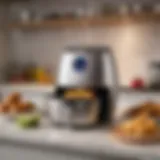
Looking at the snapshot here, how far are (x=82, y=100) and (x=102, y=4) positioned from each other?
2.20 meters

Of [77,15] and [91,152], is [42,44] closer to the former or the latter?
[77,15]

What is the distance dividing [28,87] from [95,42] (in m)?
0.67

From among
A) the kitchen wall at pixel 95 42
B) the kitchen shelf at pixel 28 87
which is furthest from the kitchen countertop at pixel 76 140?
the kitchen wall at pixel 95 42

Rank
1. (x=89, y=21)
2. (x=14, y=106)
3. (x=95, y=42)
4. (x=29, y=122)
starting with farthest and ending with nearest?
(x=95, y=42) < (x=89, y=21) < (x=14, y=106) < (x=29, y=122)

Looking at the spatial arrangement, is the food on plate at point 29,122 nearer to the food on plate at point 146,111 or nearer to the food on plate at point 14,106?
the food on plate at point 14,106

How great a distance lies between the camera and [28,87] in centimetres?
312

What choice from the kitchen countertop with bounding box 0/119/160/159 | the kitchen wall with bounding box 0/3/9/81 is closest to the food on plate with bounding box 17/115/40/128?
the kitchen countertop with bounding box 0/119/160/159

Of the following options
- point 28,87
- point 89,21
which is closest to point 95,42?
point 89,21

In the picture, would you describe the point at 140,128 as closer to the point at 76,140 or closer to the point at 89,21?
the point at 76,140

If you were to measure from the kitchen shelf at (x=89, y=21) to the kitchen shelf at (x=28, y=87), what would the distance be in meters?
0.51

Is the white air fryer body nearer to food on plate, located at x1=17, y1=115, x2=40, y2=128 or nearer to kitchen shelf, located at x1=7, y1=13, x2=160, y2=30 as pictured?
food on plate, located at x1=17, y1=115, x2=40, y2=128

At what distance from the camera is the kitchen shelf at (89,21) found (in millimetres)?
2879

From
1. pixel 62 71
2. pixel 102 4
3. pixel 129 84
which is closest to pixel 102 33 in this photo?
pixel 102 4

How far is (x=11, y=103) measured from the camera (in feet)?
4.06
